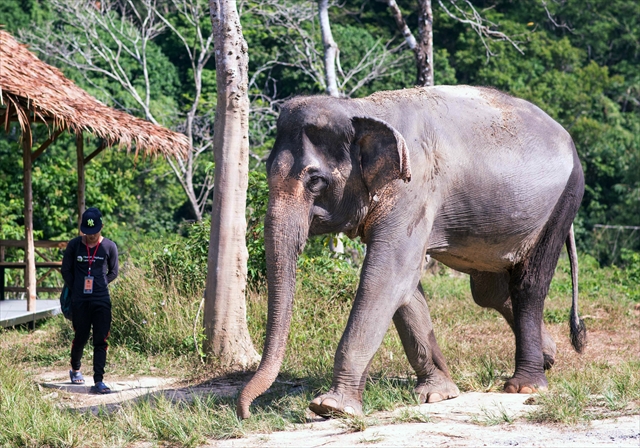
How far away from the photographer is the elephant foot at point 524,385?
6.68 m

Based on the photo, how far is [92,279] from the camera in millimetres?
7473

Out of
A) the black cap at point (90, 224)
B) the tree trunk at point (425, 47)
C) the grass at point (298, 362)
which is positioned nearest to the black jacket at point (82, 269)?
the black cap at point (90, 224)

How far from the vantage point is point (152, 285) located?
9.84 m

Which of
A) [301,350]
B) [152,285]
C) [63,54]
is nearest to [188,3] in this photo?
[63,54]

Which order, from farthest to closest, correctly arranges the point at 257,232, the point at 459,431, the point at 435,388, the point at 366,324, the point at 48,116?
the point at 48,116
the point at 257,232
the point at 435,388
the point at 366,324
the point at 459,431

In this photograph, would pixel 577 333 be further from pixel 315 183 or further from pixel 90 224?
pixel 90 224

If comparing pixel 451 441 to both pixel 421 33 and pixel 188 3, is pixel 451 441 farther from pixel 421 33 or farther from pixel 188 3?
pixel 188 3

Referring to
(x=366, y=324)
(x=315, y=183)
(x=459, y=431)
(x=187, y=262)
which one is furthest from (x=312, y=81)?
(x=459, y=431)

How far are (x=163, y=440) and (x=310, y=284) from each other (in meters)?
4.37

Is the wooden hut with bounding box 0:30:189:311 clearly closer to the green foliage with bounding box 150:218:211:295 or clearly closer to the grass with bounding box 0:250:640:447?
the green foliage with bounding box 150:218:211:295

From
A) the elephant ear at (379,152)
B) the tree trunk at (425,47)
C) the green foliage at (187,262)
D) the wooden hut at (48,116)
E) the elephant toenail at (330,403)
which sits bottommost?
the elephant toenail at (330,403)

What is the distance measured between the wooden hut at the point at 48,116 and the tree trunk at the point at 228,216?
2.94 meters

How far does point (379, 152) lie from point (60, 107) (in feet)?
19.2

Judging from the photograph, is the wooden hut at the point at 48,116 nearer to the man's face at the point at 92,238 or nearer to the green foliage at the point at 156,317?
the green foliage at the point at 156,317
